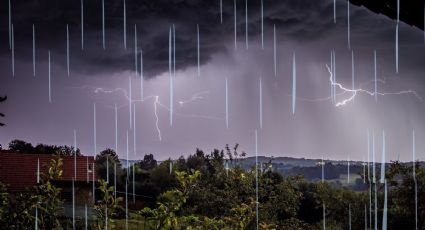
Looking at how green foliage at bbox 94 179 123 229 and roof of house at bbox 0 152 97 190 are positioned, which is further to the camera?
roof of house at bbox 0 152 97 190

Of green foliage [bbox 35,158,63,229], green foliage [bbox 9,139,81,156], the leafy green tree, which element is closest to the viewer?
the leafy green tree

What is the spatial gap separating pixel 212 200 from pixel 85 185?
73.0 ft

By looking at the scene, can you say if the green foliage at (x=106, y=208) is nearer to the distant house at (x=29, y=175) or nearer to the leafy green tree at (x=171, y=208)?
the leafy green tree at (x=171, y=208)

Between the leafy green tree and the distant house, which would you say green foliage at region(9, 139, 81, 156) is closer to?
the distant house

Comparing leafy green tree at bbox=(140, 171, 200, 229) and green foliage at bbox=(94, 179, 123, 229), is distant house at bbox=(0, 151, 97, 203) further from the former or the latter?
leafy green tree at bbox=(140, 171, 200, 229)

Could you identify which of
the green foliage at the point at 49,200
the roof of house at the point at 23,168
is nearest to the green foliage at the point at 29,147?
the roof of house at the point at 23,168

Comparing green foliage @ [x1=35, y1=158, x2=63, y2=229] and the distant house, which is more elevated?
green foliage @ [x1=35, y1=158, x2=63, y2=229]

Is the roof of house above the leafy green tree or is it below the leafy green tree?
below

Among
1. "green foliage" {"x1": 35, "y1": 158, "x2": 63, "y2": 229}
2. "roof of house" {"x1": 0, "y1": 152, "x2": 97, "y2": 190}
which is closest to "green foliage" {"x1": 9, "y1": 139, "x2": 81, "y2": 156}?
"roof of house" {"x1": 0, "y1": 152, "x2": 97, "y2": 190}

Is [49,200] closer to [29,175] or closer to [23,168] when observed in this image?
[29,175]

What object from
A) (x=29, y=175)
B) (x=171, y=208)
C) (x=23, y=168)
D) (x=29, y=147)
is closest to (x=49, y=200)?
(x=171, y=208)

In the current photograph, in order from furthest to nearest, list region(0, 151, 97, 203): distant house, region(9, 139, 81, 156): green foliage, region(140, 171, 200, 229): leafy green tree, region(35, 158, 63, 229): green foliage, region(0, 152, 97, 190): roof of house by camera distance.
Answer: region(9, 139, 81, 156): green foliage → region(0, 152, 97, 190): roof of house → region(0, 151, 97, 203): distant house → region(35, 158, 63, 229): green foliage → region(140, 171, 200, 229): leafy green tree

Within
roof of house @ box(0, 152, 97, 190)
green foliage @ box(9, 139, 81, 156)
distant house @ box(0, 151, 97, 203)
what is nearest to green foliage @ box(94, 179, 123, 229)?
distant house @ box(0, 151, 97, 203)

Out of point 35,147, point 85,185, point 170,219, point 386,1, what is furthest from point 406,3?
point 35,147
